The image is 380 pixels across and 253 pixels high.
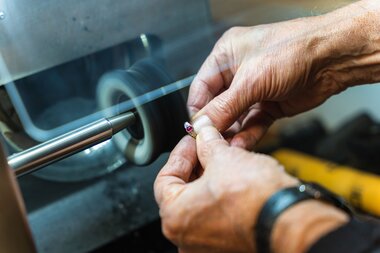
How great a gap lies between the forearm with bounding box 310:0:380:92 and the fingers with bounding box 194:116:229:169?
0.26 m

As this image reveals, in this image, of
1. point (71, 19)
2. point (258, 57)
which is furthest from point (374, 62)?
point (71, 19)

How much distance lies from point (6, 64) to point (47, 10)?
99 mm

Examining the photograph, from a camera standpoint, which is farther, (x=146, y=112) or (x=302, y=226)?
(x=146, y=112)

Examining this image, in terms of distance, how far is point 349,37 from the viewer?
765 millimetres

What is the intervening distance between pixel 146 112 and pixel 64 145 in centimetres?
13

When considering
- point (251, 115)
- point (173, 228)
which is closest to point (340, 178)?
point (251, 115)

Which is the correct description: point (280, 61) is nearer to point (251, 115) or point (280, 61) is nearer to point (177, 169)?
point (251, 115)

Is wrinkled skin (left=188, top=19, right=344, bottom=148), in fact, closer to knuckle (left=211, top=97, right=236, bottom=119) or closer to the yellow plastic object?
knuckle (left=211, top=97, right=236, bottom=119)

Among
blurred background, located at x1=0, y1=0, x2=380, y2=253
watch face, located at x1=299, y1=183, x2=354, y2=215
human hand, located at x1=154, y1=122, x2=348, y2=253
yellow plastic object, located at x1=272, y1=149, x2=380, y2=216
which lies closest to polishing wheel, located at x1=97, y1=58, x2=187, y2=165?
blurred background, located at x1=0, y1=0, x2=380, y2=253

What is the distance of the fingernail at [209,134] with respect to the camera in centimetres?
61

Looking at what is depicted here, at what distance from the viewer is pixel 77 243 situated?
0.88 metres

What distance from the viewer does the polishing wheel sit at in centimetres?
69

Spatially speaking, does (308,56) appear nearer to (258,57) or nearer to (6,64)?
(258,57)

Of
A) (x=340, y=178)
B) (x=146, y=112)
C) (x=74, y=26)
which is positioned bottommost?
(x=340, y=178)
